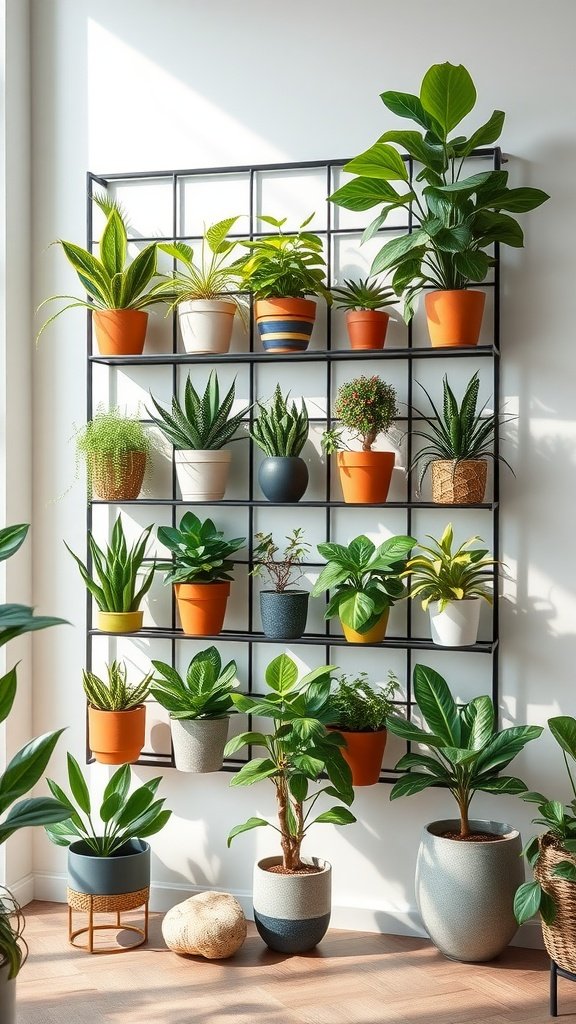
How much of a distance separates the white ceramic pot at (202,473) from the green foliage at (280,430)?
137 millimetres

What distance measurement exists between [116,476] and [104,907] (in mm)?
1296

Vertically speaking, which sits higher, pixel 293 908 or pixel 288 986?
pixel 293 908

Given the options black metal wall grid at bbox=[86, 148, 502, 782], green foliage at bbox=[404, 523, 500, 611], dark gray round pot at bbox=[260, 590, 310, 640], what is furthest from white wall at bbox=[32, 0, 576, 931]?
dark gray round pot at bbox=[260, 590, 310, 640]

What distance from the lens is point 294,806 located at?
3.10 m

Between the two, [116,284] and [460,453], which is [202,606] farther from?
[116,284]

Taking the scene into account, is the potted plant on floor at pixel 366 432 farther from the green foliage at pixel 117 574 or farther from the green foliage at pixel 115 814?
the green foliage at pixel 115 814

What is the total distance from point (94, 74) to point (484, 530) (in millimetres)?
1985

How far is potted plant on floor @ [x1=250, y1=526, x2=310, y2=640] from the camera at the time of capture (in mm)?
3137

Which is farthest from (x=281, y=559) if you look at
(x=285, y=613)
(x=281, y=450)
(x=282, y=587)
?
(x=281, y=450)

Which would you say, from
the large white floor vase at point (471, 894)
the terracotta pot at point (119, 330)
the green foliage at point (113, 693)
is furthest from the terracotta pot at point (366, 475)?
the large white floor vase at point (471, 894)

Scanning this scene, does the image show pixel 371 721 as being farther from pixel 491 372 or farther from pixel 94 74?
pixel 94 74

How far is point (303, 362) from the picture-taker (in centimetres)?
332

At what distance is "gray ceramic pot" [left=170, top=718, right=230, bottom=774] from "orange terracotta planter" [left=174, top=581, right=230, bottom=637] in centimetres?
27

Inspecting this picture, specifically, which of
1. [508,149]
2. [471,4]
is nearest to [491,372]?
[508,149]
